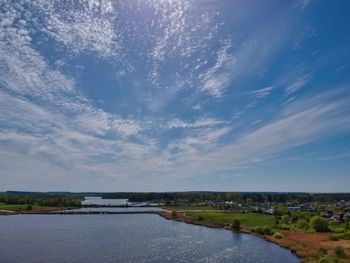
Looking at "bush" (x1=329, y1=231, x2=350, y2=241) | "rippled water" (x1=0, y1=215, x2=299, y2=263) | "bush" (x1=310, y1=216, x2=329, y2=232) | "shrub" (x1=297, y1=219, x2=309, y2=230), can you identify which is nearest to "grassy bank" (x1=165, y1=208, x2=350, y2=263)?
"bush" (x1=329, y1=231, x2=350, y2=241)

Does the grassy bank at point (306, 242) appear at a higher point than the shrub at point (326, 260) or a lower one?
higher

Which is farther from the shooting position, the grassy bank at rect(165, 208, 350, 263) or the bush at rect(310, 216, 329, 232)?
the bush at rect(310, 216, 329, 232)

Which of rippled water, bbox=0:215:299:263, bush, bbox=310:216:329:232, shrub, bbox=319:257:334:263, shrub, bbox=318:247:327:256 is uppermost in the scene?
bush, bbox=310:216:329:232

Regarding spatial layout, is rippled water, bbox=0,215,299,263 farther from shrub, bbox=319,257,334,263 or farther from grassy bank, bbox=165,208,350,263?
shrub, bbox=319,257,334,263

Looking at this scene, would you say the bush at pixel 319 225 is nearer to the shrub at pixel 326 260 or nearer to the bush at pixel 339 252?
the bush at pixel 339 252

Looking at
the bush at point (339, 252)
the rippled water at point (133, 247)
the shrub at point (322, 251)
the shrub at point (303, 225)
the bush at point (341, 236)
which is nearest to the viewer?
the bush at point (339, 252)

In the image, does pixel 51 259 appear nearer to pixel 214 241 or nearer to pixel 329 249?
pixel 214 241

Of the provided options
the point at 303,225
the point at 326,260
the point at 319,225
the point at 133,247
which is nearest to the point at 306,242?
the point at 326,260

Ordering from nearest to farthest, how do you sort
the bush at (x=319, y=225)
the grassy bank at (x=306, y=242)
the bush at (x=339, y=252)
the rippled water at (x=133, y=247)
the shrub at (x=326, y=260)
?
the shrub at (x=326, y=260) < the bush at (x=339, y=252) < the grassy bank at (x=306, y=242) < the rippled water at (x=133, y=247) < the bush at (x=319, y=225)

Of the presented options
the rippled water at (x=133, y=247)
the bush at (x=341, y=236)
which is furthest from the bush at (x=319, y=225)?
the rippled water at (x=133, y=247)
